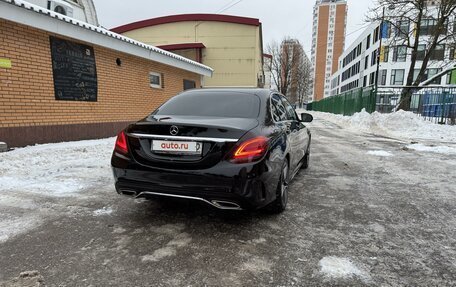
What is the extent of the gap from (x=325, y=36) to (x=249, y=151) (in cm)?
10916

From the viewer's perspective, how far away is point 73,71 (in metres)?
7.73

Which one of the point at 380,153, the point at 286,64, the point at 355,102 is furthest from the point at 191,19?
the point at 286,64

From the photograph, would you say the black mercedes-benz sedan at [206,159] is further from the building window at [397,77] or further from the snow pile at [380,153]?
the building window at [397,77]

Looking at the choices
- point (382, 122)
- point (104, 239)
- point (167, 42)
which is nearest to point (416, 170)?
point (104, 239)

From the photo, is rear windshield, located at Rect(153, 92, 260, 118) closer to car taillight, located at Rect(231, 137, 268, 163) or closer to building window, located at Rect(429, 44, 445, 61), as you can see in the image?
car taillight, located at Rect(231, 137, 268, 163)

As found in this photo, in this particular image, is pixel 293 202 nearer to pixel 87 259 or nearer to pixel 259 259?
pixel 259 259

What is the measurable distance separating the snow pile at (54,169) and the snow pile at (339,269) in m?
3.42

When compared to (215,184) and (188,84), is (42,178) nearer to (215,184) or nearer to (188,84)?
(215,184)

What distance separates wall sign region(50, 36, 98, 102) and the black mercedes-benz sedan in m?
5.14

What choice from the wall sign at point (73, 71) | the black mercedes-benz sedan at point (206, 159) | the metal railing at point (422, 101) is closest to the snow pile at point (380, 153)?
the black mercedes-benz sedan at point (206, 159)

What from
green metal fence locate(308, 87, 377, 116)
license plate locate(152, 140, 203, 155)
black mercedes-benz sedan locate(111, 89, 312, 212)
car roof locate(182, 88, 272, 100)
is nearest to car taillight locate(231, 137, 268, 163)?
black mercedes-benz sedan locate(111, 89, 312, 212)

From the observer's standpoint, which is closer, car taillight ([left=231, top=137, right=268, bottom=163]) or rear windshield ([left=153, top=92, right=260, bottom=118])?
car taillight ([left=231, top=137, right=268, bottom=163])

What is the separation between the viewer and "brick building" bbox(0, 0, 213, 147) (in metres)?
6.19

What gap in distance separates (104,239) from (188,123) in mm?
1338
